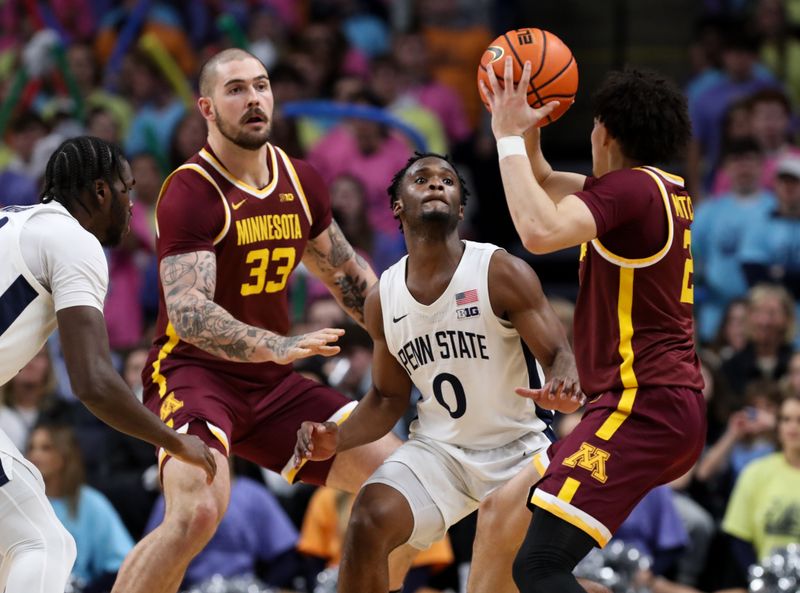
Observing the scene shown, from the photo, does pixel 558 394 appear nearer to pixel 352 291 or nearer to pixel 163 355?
pixel 352 291

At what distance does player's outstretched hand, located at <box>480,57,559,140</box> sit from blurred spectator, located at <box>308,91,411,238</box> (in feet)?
18.9

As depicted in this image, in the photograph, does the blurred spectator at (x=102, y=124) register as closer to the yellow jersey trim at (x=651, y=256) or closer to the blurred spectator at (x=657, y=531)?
the blurred spectator at (x=657, y=531)

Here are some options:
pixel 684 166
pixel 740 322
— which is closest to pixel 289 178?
pixel 740 322

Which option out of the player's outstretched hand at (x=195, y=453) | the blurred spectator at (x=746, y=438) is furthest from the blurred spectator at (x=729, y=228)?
the player's outstretched hand at (x=195, y=453)

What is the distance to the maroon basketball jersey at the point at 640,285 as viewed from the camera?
5418mm

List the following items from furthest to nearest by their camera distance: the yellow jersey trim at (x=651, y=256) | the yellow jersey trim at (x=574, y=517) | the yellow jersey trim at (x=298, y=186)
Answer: the yellow jersey trim at (x=298, y=186) → the yellow jersey trim at (x=651, y=256) → the yellow jersey trim at (x=574, y=517)

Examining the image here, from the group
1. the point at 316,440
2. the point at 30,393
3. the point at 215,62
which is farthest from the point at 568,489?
the point at 30,393

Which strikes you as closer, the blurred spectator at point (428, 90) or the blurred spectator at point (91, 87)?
the blurred spectator at point (428, 90)

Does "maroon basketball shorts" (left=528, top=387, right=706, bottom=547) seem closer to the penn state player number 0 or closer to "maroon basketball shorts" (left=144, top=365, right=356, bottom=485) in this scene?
the penn state player number 0

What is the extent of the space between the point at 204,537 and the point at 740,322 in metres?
5.32

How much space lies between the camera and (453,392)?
20.1 feet

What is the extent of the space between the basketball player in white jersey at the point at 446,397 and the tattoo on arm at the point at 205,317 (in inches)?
17.4

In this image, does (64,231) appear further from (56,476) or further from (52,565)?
(56,476)

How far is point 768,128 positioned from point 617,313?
6384mm
